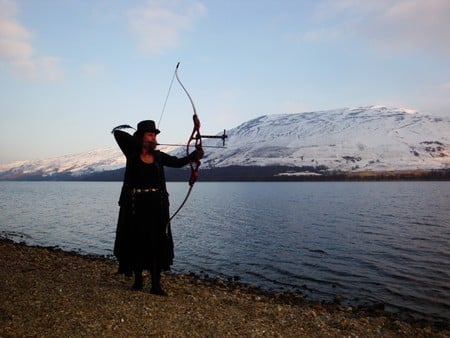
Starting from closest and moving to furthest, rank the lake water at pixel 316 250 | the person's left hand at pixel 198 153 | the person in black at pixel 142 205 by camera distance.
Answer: the person's left hand at pixel 198 153 < the person in black at pixel 142 205 < the lake water at pixel 316 250

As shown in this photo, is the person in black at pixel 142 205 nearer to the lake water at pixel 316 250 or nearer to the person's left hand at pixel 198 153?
the person's left hand at pixel 198 153

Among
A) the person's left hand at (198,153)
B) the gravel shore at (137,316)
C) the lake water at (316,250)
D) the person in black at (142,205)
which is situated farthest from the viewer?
the lake water at (316,250)

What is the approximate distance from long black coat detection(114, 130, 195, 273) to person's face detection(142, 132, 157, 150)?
0.18m

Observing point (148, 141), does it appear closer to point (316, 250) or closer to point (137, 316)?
point (137, 316)

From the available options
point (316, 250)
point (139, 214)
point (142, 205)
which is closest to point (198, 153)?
point (142, 205)

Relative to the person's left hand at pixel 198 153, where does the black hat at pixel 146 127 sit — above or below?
above

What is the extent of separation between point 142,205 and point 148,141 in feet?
4.80

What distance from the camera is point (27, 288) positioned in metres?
9.91

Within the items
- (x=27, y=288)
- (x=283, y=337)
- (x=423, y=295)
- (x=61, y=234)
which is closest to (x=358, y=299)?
(x=423, y=295)

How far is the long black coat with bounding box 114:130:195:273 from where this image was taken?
938 cm

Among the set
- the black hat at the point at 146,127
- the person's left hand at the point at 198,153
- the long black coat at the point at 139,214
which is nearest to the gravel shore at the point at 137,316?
the long black coat at the point at 139,214

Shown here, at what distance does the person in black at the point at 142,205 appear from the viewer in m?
9.38

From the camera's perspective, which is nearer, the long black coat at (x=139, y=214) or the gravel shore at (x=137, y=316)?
the gravel shore at (x=137, y=316)

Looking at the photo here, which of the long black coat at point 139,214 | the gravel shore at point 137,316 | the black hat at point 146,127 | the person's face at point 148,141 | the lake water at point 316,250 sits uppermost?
the black hat at point 146,127
